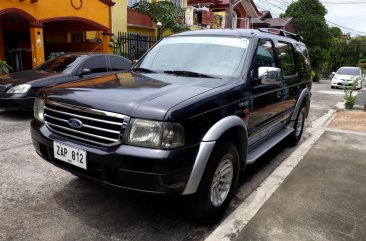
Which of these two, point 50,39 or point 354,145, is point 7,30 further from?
Answer: point 354,145

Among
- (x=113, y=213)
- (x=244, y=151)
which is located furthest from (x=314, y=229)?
(x=113, y=213)

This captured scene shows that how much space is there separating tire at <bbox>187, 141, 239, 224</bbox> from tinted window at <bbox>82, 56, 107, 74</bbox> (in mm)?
5677

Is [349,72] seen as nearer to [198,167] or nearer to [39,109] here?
[198,167]

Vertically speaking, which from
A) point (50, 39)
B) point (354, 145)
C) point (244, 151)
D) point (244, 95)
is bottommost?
point (354, 145)

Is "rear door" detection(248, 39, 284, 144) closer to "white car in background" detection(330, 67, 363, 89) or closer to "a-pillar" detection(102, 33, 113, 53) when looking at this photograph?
"a-pillar" detection(102, 33, 113, 53)

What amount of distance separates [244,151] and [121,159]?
1465 mm

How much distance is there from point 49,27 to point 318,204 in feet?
50.6

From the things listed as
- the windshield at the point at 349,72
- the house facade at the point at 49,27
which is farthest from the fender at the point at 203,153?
the windshield at the point at 349,72

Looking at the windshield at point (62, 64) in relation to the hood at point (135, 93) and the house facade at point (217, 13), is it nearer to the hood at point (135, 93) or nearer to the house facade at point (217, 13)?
the hood at point (135, 93)

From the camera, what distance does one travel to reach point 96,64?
27.6 feet

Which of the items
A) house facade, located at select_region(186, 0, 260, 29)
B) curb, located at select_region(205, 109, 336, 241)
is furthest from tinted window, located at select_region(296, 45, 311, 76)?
house facade, located at select_region(186, 0, 260, 29)

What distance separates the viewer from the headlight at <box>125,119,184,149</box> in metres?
2.63

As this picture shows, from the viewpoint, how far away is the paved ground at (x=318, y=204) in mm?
3160

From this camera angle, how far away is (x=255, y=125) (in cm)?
400
